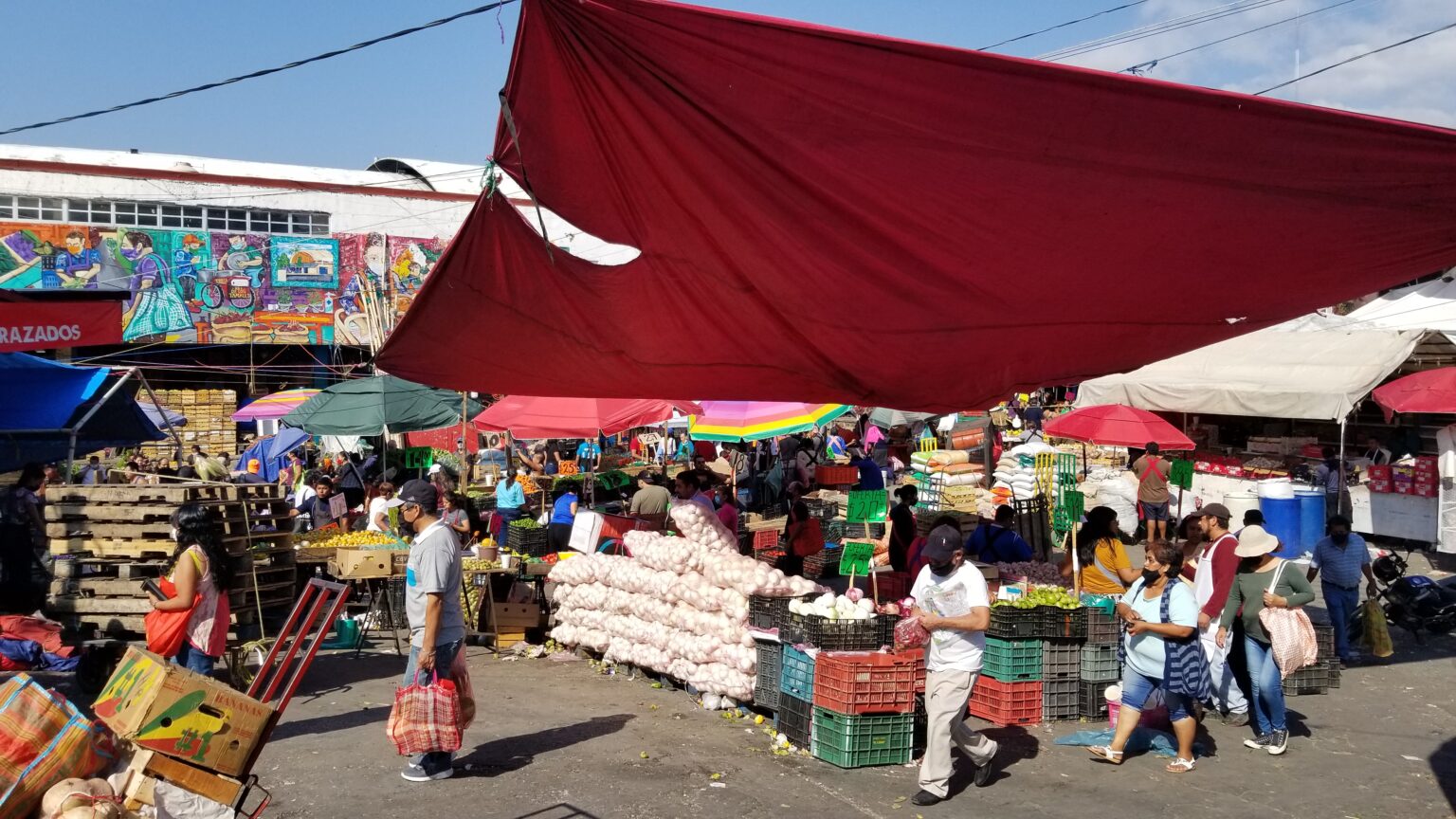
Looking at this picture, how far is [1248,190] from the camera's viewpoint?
491cm

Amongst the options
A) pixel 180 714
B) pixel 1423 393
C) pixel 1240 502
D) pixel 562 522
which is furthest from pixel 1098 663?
pixel 1240 502

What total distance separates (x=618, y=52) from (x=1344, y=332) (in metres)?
19.3

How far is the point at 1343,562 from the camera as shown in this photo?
441 inches

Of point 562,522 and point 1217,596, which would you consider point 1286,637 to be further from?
point 562,522

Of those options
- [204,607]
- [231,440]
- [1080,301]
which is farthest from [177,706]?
[231,440]

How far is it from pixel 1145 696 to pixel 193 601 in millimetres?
6489

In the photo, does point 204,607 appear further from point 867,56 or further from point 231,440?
point 231,440

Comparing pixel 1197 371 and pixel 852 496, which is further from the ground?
pixel 1197 371

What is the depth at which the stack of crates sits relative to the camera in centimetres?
789

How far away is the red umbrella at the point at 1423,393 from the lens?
16.5 metres

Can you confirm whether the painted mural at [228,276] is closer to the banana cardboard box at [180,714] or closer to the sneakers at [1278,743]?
the sneakers at [1278,743]

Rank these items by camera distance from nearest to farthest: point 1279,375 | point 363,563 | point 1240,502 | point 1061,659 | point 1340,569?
point 1061,659
point 1340,569
point 363,563
point 1240,502
point 1279,375

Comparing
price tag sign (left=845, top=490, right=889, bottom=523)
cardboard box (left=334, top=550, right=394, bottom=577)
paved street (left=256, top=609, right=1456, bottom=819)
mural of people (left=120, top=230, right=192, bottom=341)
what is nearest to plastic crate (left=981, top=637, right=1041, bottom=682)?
paved street (left=256, top=609, right=1456, bottom=819)

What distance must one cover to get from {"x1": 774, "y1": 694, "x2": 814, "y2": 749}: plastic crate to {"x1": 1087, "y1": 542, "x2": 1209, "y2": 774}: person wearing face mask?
84.3 inches
